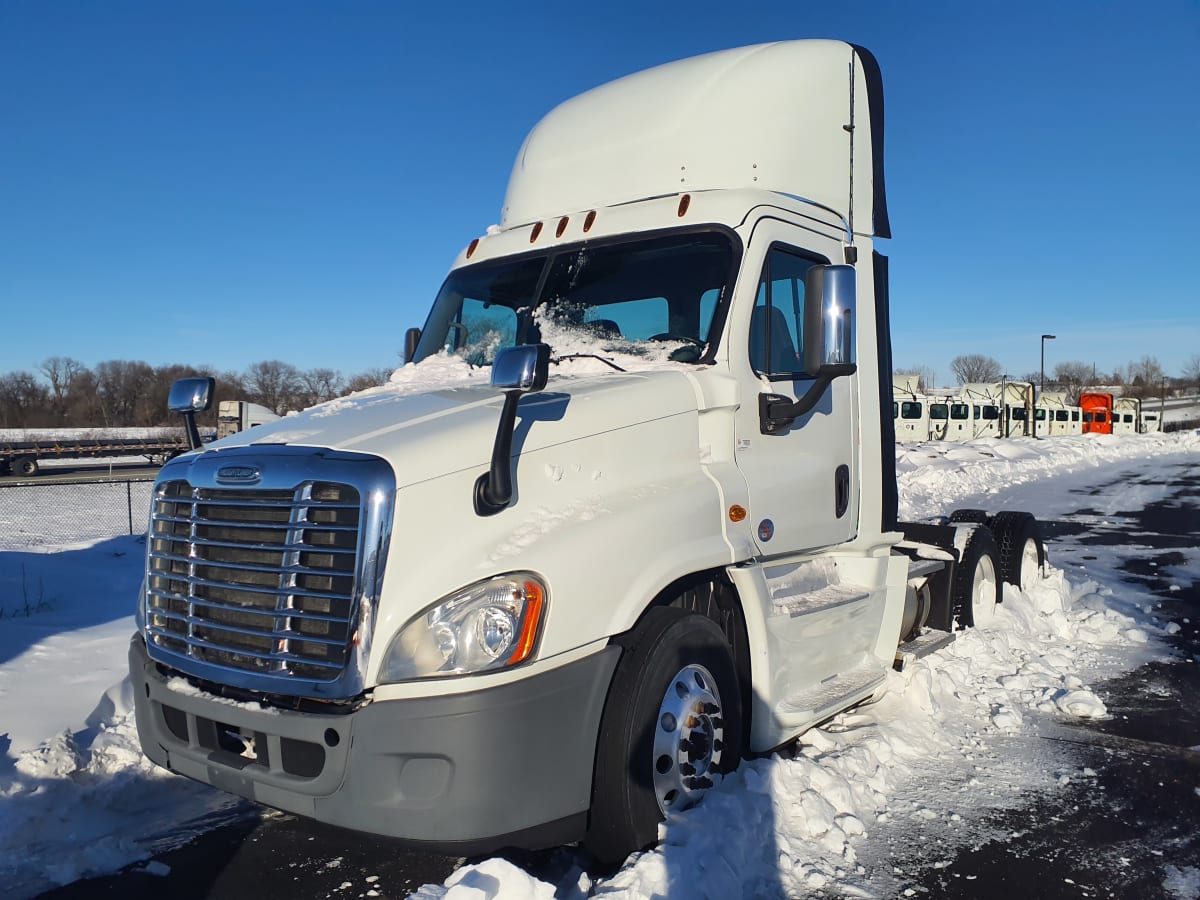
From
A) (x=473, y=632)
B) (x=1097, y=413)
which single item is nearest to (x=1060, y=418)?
(x=1097, y=413)

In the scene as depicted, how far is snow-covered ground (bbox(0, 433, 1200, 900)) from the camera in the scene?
3.43 m

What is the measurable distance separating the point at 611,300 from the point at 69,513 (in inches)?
831

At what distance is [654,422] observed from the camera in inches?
147

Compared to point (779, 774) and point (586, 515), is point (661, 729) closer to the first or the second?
point (779, 774)

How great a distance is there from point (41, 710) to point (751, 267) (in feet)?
15.5

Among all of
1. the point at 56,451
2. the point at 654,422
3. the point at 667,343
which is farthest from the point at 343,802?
the point at 56,451

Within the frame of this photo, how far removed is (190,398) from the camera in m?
4.38

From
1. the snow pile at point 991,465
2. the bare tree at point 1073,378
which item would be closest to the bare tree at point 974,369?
the bare tree at point 1073,378

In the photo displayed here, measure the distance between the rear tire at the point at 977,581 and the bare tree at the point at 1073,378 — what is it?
89437 mm

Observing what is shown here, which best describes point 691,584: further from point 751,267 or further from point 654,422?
point 751,267

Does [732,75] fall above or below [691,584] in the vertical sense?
above

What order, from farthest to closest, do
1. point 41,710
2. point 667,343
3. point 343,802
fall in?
1. point 41,710
2. point 667,343
3. point 343,802

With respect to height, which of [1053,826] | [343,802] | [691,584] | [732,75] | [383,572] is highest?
[732,75]

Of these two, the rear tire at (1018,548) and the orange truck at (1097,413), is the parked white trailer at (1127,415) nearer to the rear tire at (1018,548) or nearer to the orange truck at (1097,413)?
the orange truck at (1097,413)
